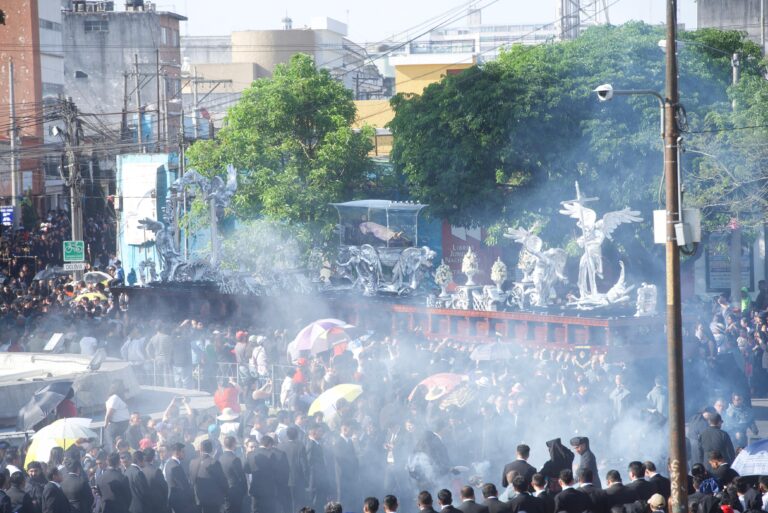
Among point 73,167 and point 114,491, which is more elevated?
point 73,167

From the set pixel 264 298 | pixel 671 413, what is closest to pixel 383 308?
pixel 264 298

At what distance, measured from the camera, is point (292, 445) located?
47.6ft

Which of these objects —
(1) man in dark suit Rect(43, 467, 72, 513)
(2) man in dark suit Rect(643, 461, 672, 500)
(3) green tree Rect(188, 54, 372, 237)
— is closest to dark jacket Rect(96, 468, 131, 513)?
(1) man in dark suit Rect(43, 467, 72, 513)

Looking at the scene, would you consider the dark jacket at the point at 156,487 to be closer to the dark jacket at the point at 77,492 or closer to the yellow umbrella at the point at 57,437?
the dark jacket at the point at 77,492

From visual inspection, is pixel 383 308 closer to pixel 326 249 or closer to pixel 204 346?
pixel 204 346

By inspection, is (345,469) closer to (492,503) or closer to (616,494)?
(492,503)

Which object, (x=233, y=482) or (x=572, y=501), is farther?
(x=233, y=482)

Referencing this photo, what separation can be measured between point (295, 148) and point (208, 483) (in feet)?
84.2

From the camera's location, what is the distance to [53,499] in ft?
42.1

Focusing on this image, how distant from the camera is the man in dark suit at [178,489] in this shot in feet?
45.3

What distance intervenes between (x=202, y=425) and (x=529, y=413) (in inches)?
175

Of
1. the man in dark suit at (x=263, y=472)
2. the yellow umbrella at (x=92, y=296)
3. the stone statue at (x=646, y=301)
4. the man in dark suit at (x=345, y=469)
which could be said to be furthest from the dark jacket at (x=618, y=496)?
the yellow umbrella at (x=92, y=296)

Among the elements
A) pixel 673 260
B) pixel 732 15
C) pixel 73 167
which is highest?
pixel 732 15

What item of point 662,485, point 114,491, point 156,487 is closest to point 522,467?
point 662,485
